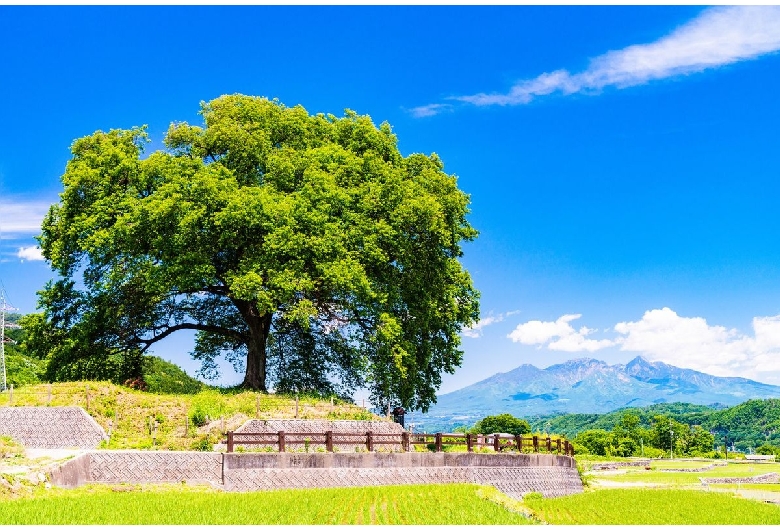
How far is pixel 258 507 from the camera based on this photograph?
67.2 ft

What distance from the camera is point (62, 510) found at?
59.2 feet

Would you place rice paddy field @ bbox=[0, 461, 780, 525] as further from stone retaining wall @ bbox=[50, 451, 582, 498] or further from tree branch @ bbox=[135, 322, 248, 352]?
tree branch @ bbox=[135, 322, 248, 352]

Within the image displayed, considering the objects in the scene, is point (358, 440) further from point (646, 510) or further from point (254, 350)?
point (646, 510)

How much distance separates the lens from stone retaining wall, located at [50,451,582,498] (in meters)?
25.0

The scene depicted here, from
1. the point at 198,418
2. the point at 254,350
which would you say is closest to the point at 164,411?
the point at 198,418

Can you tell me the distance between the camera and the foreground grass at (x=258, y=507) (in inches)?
704

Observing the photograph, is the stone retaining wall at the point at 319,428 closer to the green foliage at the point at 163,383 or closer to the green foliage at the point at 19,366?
the green foliage at the point at 163,383

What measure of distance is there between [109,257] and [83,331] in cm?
357

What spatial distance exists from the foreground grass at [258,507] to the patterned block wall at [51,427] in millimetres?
6266

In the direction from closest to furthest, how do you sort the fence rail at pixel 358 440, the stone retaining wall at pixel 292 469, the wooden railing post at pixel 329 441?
the stone retaining wall at pixel 292 469
the fence rail at pixel 358 440
the wooden railing post at pixel 329 441

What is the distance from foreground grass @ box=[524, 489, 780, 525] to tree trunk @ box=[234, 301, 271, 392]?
1388 centimetres

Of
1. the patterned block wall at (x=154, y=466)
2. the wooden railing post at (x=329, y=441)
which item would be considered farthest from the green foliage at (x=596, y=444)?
the patterned block wall at (x=154, y=466)

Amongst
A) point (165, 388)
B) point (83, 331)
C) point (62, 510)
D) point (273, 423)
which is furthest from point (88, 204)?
point (62, 510)

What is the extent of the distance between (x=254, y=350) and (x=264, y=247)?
595cm
